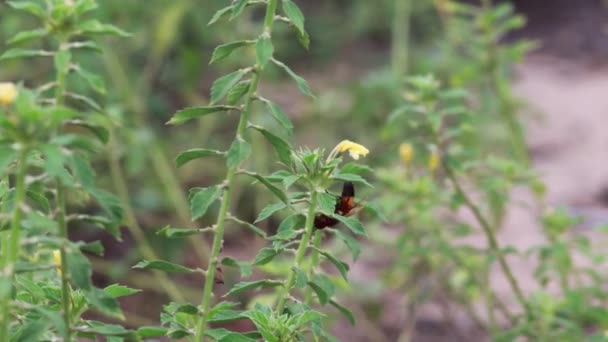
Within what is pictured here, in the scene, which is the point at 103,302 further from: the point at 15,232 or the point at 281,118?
the point at 281,118

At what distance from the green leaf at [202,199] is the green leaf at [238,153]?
0.13 feet

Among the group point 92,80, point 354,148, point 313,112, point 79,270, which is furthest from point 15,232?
point 313,112

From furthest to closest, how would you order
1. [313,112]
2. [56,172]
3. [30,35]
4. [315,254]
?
[313,112] < [315,254] < [30,35] < [56,172]

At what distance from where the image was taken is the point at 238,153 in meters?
0.96

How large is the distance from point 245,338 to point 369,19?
3.64 m

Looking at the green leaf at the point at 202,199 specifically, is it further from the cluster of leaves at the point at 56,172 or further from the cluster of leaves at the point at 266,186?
the cluster of leaves at the point at 56,172

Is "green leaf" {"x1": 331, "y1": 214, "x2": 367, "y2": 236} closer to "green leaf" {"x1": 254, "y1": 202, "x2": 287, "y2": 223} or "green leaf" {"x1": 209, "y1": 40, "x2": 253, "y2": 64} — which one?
"green leaf" {"x1": 254, "y1": 202, "x2": 287, "y2": 223}

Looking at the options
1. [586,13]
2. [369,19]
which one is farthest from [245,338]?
[586,13]

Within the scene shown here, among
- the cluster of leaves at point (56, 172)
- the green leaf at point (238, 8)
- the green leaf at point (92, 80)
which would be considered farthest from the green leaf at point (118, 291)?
the green leaf at point (238, 8)

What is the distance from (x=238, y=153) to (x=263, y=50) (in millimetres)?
116

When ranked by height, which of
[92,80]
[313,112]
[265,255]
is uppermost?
[313,112]

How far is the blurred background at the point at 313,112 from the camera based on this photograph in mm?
2896

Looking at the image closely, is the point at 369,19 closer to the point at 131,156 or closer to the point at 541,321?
the point at 131,156

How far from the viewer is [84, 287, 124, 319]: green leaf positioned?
31.7 inches
